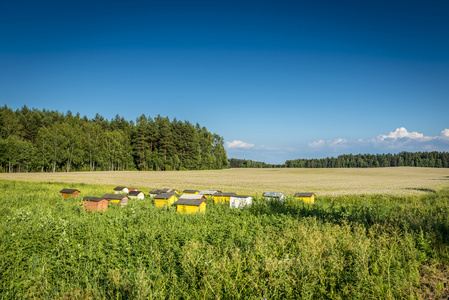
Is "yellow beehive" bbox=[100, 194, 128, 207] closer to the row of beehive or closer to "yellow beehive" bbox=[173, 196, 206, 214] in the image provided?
the row of beehive

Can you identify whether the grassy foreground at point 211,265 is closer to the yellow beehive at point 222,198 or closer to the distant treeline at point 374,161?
the yellow beehive at point 222,198

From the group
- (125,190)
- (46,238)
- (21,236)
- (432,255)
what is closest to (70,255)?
(46,238)

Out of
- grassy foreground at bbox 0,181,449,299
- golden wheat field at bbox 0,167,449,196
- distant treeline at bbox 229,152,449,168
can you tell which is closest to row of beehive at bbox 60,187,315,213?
grassy foreground at bbox 0,181,449,299

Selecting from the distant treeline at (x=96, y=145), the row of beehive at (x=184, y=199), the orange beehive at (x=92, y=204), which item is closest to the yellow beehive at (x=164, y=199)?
the row of beehive at (x=184, y=199)

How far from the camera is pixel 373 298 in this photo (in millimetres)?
4965

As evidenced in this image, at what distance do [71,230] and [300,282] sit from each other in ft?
24.7

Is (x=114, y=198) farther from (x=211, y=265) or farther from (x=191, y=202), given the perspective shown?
(x=211, y=265)

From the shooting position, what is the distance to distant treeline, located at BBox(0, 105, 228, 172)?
2768 inches

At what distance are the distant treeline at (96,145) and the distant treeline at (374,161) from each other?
96.5 meters

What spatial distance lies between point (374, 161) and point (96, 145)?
167557 mm

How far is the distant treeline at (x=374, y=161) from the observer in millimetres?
151000

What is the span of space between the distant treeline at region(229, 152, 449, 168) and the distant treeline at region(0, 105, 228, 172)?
96.5 meters

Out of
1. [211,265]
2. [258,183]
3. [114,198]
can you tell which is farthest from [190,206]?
[258,183]

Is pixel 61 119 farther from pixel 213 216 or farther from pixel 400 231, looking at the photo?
pixel 400 231
